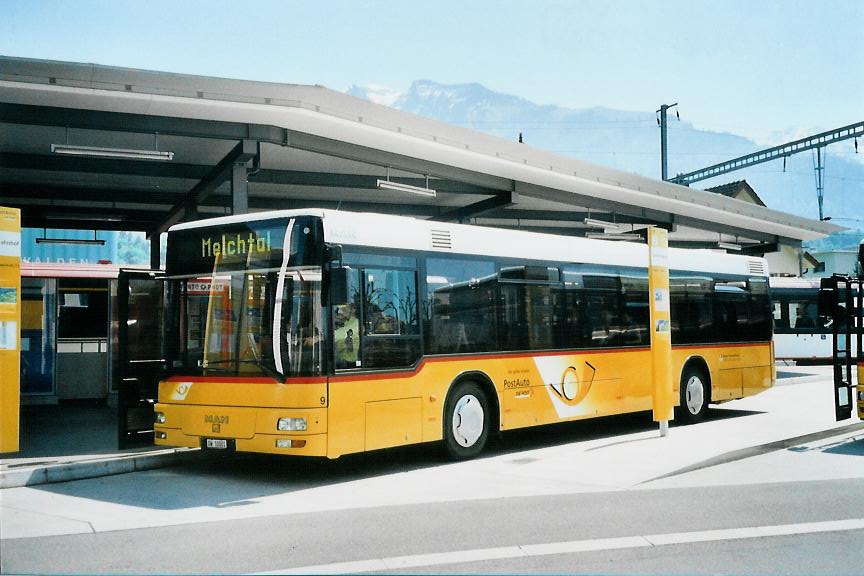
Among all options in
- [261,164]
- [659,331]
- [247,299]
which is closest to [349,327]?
[247,299]

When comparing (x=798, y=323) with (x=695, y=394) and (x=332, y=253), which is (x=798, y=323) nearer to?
(x=695, y=394)

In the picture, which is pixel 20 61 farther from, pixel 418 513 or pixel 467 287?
pixel 418 513

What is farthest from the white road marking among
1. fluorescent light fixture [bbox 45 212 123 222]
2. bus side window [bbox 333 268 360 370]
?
fluorescent light fixture [bbox 45 212 123 222]

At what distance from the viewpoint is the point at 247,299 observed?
34.6 feet

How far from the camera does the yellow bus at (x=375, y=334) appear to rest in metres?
10.2

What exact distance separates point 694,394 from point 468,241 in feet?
21.4

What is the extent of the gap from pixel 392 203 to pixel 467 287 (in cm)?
1242

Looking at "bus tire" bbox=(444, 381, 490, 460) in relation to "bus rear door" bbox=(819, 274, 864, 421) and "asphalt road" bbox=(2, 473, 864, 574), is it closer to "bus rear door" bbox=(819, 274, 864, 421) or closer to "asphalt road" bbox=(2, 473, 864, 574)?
"asphalt road" bbox=(2, 473, 864, 574)

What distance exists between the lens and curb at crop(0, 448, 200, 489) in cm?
1048

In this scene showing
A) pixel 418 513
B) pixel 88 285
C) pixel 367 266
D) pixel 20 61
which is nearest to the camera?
pixel 418 513

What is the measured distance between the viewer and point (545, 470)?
11.4 metres

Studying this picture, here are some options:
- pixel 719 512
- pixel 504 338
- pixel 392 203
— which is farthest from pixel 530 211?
pixel 719 512

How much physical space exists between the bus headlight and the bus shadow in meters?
0.71

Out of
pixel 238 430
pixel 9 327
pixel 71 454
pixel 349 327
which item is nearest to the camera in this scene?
pixel 238 430
